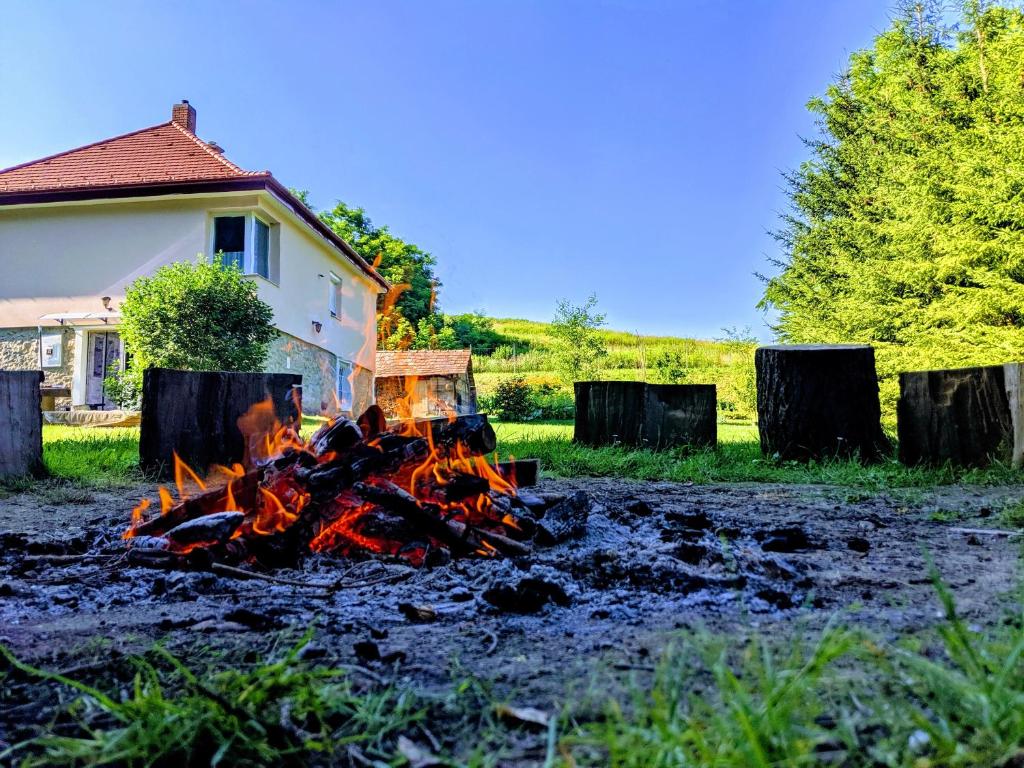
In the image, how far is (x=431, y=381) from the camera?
65.9 ft

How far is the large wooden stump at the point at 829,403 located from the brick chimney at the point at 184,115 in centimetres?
1632

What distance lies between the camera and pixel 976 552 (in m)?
2.41

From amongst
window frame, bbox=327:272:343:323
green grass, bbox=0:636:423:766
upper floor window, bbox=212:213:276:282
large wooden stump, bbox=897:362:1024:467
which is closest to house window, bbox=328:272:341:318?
window frame, bbox=327:272:343:323

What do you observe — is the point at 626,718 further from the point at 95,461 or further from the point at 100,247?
the point at 100,247

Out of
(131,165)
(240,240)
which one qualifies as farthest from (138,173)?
(240,240)

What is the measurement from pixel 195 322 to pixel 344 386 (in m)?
7.44

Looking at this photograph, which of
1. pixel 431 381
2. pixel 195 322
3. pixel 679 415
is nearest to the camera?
pixel 679 415

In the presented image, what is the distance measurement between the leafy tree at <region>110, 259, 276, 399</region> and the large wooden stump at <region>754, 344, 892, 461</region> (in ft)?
28.9

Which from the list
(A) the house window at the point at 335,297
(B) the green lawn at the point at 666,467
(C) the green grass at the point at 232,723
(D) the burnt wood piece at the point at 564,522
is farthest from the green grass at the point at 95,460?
(A) the house window at the point at 335,297

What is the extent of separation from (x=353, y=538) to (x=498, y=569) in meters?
0.73

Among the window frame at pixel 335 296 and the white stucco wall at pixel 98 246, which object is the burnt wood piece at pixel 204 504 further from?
the window frame at pixel 335 296

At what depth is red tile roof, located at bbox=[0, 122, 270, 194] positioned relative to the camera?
45.7 feet

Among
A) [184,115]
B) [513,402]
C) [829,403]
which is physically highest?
[184,115]

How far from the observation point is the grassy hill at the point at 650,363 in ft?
65.8
